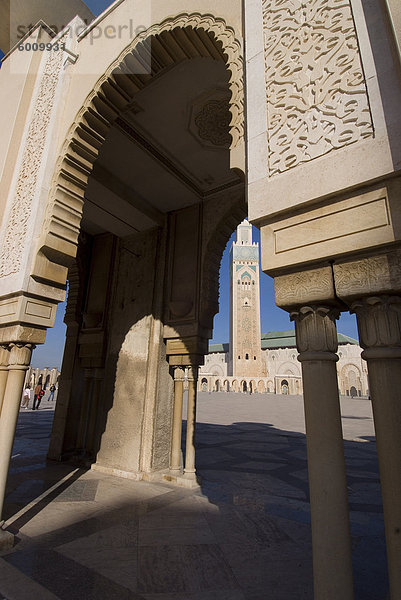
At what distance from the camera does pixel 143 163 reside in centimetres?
411

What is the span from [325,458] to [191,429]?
319cm

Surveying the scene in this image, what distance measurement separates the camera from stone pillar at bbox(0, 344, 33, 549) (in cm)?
230

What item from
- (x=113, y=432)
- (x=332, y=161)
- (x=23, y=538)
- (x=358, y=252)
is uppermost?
(x=332, y=161)

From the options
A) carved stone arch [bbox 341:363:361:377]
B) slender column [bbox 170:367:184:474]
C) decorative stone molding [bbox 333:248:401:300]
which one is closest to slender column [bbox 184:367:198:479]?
slender column [bbox 170:367:184:474]

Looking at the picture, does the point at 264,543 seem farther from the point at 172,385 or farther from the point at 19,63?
the point at 19,63

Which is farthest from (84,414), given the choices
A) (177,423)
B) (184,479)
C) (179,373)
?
(184,479)

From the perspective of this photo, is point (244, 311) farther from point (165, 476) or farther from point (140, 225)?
point (165, 476)

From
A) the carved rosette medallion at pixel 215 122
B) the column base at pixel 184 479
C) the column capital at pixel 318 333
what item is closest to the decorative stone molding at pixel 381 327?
the column capital at pixel 318 333

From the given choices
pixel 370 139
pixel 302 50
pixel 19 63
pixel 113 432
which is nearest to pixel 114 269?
pixel 113 432

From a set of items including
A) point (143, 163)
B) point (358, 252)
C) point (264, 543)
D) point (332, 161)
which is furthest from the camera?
point (143, 163)

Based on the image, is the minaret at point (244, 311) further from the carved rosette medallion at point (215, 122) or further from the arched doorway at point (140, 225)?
the carved rosette medallion at point (215, 122)

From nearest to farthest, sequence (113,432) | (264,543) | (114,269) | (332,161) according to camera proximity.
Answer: (332,161) → (264,543) → (113,432) → (114,269)

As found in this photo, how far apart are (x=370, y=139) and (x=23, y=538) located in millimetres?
3376

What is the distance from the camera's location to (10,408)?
2469mm
